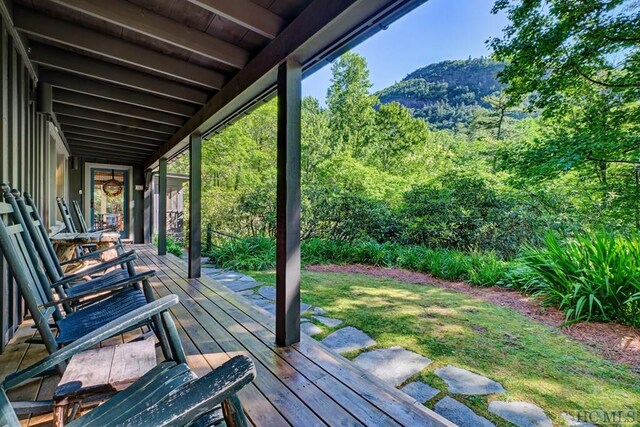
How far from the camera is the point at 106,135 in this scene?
17.8ft

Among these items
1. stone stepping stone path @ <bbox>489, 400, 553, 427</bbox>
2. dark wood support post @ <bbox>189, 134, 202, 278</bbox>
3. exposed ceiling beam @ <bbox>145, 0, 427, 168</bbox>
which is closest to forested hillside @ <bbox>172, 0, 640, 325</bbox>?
dark wood support post @ <bbox>189, 134, 202, 278</bbox>

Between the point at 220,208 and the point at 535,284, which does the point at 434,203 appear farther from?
the point at 220,208

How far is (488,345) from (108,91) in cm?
460

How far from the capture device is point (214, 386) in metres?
0.67

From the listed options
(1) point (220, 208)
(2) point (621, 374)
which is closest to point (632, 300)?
(2) point (621, 374)

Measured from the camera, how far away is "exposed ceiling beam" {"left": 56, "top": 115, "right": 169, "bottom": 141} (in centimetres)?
462

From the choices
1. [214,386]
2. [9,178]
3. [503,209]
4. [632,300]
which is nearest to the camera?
[214,386]

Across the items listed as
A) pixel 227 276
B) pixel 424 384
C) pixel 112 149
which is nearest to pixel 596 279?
pixel 424 384

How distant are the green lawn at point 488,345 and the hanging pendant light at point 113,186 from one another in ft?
23.2

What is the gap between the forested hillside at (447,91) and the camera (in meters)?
Answer: 16.2

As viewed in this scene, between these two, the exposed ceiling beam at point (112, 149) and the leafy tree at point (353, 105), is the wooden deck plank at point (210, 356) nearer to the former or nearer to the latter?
the exposed ceiling beam at point (112, 149)

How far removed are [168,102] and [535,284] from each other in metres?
5.25

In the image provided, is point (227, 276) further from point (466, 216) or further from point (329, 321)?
point (466, 216)

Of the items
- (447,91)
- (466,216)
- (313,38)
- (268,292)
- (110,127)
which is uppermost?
(447,91)
